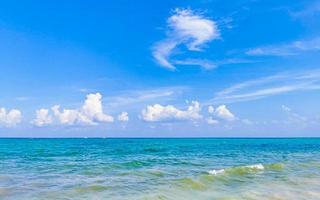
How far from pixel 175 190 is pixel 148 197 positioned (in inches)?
84.8

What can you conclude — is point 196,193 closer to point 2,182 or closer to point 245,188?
point 245,188

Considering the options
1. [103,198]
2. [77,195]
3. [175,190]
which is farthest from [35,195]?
[175,190]

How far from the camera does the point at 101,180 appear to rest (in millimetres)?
18422

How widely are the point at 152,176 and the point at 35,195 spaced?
7752 mm

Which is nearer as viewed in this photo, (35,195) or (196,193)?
(35,195)

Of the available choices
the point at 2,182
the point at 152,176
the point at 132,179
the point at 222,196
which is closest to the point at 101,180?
the point at 132,179

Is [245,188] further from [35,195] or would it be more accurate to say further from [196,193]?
[35,195]

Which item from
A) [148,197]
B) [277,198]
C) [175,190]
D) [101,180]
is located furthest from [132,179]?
[277,198]

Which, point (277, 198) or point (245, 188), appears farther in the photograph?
point (245, 188)

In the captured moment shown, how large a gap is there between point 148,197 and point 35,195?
430 cm

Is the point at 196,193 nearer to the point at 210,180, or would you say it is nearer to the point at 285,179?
the point at 210,180

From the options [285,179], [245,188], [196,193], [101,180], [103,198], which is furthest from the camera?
[285,179]

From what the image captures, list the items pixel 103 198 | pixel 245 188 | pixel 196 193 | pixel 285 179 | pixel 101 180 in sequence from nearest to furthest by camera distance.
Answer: pixel 103 198
pixel 196 193
pixel 245 188
pixel 101 180
pixel 285 179

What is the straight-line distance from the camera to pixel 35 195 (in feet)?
46.5
